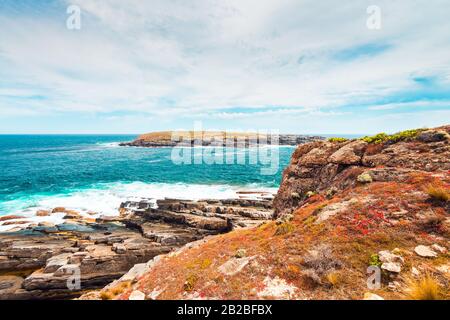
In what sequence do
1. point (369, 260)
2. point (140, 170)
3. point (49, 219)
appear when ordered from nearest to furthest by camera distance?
point (369, 260) < point (49, 219) < point (140, 170)

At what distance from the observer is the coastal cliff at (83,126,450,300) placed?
8688mm

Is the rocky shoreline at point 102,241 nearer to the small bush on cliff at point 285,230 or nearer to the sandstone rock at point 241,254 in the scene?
the sandstone rock at point 241,254

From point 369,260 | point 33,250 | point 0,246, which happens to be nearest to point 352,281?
point 369,260

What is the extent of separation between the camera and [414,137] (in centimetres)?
1802

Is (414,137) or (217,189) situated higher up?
(414,137)

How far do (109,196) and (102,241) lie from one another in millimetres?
22210

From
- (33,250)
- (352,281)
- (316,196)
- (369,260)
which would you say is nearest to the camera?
(352,281)

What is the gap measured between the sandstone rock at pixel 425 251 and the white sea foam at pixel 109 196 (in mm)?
35531

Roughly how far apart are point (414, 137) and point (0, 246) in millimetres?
43124

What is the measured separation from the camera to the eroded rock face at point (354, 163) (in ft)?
52.2

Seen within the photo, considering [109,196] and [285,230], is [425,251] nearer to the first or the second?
[285,230]

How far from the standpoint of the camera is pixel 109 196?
46938 mm

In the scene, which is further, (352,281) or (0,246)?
(0,246)
